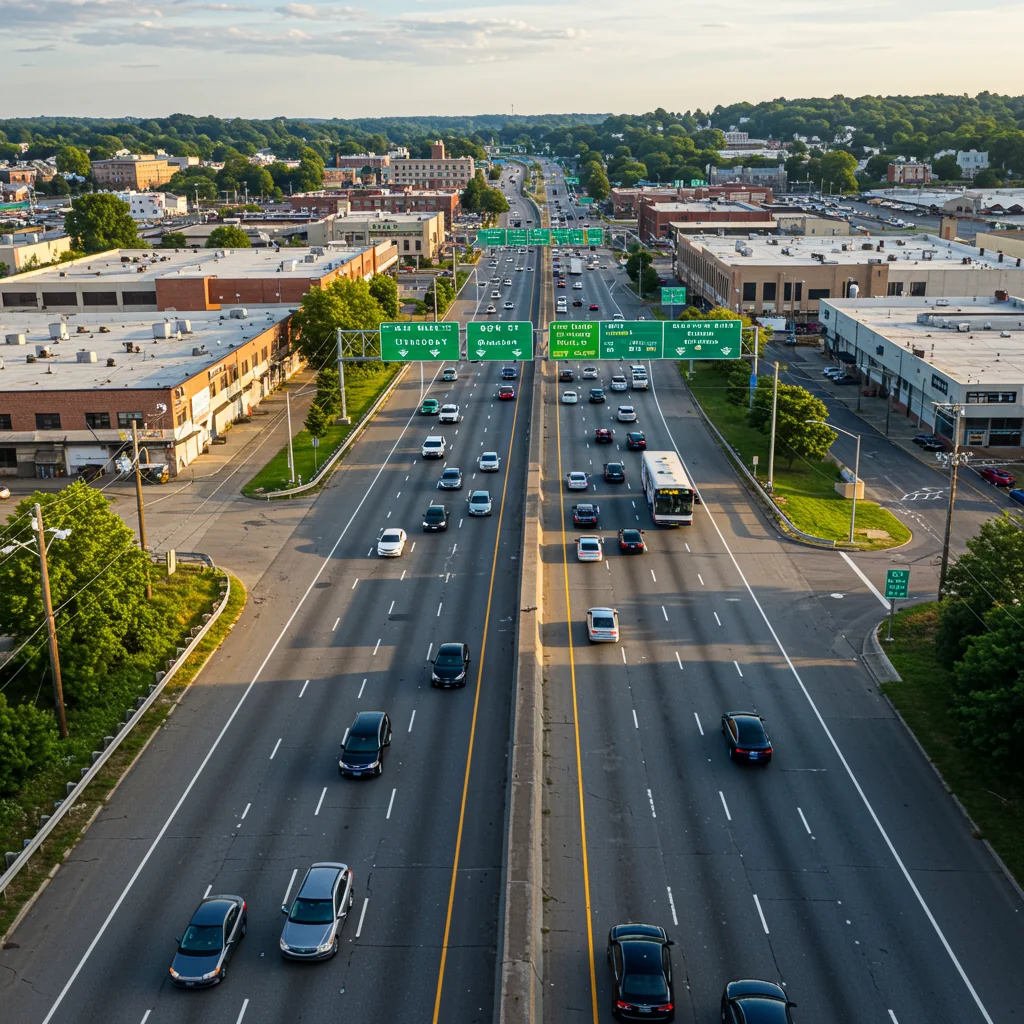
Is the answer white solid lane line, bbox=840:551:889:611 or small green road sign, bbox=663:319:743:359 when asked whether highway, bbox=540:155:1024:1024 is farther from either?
small green road sign, bbox=663:319:743:359

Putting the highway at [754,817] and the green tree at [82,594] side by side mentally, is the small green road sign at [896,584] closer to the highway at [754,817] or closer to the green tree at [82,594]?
Result: the highway at [754,817]

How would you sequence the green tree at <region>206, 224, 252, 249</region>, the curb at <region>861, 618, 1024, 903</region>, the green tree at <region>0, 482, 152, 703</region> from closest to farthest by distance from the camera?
the curb at <region>861, 618, 1024, 903</region>, the green tree at <region>0, 482, 152, 703</region>, the green tree at <region>206, 224, 252, 249</region>

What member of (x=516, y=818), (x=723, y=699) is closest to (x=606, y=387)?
(x=723, y=699)

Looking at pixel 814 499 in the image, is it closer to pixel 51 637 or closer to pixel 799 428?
pixel 799 428

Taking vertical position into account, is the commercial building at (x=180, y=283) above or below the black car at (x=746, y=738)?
above

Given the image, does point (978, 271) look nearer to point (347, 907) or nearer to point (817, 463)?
point (817, 463)

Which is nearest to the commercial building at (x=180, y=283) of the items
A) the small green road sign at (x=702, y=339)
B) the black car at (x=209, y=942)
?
the small green road sign at (x=702, y=339)

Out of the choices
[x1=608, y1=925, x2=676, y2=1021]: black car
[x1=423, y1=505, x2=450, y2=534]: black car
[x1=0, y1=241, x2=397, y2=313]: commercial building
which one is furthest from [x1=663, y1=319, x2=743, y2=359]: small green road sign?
[x1=608, y1=925, x2=676, y2=1021]: black car

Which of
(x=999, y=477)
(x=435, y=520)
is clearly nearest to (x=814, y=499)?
(x=999, y=477)
